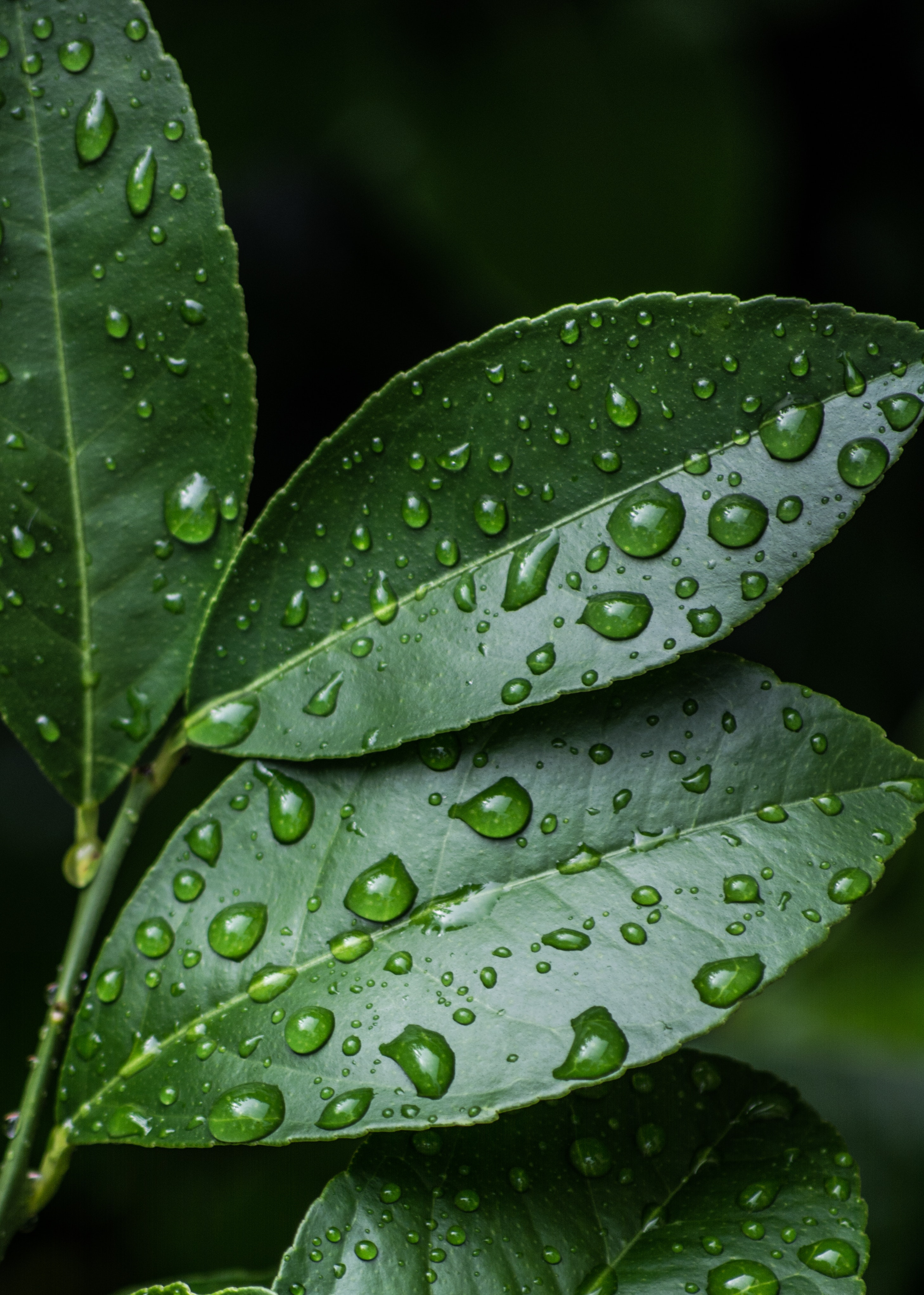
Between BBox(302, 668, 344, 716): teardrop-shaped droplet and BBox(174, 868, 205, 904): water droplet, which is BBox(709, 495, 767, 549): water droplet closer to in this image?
BBox(302, 668, 344, 716): teardrop-shaped droplet

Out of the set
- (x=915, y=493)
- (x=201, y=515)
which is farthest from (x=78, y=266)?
(x=915, y=493)

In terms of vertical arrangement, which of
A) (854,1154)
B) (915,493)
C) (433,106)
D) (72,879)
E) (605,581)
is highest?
(433,106)

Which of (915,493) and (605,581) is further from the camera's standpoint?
(915,493)

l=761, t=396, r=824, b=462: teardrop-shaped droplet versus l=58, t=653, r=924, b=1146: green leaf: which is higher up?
l=761, t=396, r=824, b=462: teardrop-shaped droplet

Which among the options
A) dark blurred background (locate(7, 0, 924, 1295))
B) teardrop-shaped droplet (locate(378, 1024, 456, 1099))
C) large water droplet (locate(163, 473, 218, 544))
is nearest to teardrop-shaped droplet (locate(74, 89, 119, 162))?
large water droplet (locate(163, 473, 218, 544))

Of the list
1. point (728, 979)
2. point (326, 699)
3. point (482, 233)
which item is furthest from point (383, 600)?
point (482, 233)

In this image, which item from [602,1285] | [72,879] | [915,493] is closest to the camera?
[602,1285]

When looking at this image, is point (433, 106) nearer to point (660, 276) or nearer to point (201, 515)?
point (660, 276)
